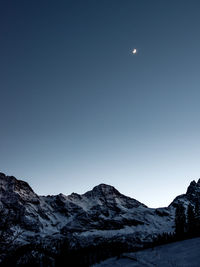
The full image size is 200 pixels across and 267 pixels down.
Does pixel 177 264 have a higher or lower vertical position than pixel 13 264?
higher

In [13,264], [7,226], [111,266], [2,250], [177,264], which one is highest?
[7,226]

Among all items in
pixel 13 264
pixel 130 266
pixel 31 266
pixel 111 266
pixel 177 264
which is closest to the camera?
pixel 177 264

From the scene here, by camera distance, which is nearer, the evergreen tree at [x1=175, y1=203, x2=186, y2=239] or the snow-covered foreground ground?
the snow-covered foreground ground

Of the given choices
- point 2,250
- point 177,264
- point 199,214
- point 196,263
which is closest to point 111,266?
point 177,264

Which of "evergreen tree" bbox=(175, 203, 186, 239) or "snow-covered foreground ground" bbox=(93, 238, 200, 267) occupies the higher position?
"evergreen tree" bbox=(175, 203, 186, 239)

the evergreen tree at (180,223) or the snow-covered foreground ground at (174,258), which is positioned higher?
the evergreen tree at (180,223)

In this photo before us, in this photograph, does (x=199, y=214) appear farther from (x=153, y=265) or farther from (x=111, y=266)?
(x=153, y=265)

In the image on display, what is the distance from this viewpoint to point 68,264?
136750mm

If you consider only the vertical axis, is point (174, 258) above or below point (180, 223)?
below

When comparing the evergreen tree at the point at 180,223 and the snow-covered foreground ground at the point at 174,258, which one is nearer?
the snow-covered foreground ground at the point at 174,258

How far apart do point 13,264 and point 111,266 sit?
141790mm

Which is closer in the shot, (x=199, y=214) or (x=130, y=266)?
(x=130, y=266)

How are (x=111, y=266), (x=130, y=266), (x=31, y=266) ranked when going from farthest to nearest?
(x=31, y=266), (x=111, y=266), (x=130, y=266)

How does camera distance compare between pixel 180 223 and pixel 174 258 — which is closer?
pixel 174 258
